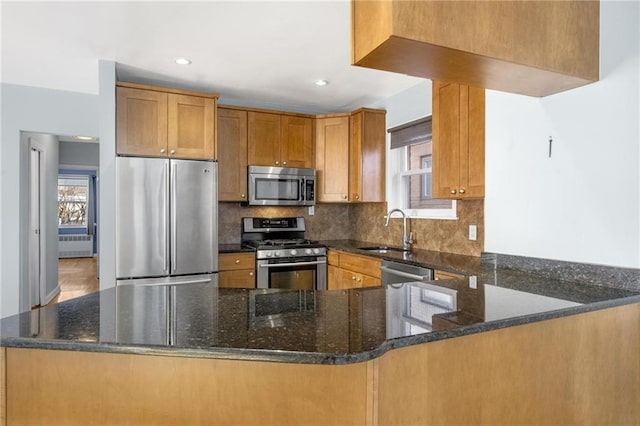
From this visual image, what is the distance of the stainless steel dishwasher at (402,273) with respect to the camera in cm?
273

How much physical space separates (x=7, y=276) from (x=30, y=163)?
1331 mm

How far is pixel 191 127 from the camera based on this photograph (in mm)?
3531

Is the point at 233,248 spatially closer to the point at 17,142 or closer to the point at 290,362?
the point at 17,142

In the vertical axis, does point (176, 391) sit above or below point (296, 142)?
below

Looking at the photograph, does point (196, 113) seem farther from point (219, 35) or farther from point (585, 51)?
point (585, 51)

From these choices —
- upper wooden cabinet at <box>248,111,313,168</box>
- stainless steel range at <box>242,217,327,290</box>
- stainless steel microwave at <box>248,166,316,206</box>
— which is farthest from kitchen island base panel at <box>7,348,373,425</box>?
upper wooden cabinet at <box>248,111,313,168</box>

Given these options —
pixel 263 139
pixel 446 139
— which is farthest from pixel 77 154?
pixel 446 139

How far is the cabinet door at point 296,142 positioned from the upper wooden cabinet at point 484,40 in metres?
2.65

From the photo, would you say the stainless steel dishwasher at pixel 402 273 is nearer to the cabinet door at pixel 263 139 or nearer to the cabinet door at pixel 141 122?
the cabinet door at pixel 263 139

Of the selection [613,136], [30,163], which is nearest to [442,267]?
[613,136]

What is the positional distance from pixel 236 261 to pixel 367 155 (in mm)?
1756

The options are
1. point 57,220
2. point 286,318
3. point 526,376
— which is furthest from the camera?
point 57,220

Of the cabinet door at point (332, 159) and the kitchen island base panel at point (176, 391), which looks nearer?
the kitchen island base panel at point (176, 391)

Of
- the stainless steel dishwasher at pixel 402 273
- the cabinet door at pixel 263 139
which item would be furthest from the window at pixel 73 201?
the stainless steel dishwasher at pixel 402 273
